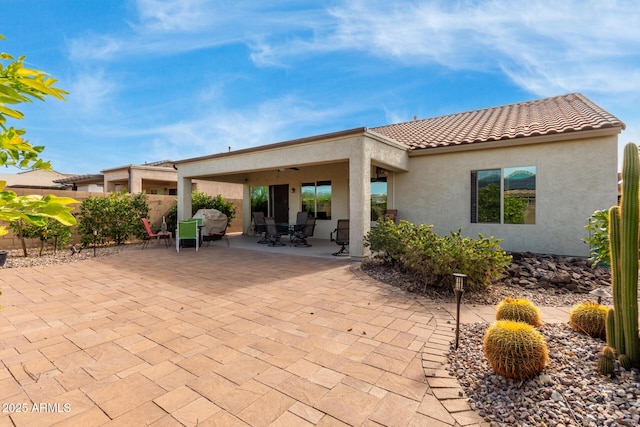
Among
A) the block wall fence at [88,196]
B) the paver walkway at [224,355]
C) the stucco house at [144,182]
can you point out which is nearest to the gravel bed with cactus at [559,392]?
the paver walkway at [224,355]

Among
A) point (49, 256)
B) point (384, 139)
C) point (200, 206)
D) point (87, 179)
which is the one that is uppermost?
point (87, 179)

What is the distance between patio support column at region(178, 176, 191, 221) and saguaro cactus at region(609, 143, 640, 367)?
13.2 meters

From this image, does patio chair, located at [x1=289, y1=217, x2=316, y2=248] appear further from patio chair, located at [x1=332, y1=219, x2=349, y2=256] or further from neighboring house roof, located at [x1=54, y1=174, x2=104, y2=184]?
neighboring house roof, located at [x1=54, y1=174, x2=104, y2=184]

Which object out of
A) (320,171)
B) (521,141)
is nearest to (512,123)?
(521,141)

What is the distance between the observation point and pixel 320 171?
516 inches

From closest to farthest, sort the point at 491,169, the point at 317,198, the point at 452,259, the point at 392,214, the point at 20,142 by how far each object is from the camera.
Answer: the point at 20,142
the point at 452,259
the point at 491,169
the point at 392,214
the point at 317,198

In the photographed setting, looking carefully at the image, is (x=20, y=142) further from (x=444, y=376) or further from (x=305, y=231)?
(x=305, y=231)

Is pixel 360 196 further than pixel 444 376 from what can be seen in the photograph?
Yes

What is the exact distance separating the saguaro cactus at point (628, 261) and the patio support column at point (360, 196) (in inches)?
222

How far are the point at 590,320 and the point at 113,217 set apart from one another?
13045 mm

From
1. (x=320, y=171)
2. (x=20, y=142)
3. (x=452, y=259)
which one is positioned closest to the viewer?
(x=20, y=142)

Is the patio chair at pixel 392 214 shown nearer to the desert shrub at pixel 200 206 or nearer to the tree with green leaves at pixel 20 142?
the desert shrub at pixel 200 206

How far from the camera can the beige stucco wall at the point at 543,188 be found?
7.52 meters

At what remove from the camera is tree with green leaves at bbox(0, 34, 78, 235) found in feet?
2.96
